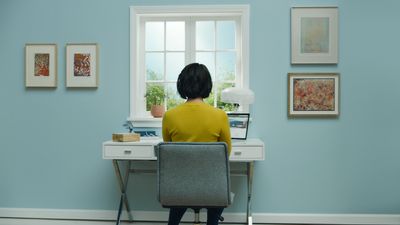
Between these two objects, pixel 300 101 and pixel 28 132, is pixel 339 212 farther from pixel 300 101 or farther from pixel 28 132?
pixel 28 132

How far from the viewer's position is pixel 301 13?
3861mm

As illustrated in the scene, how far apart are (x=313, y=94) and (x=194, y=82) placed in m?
1.76

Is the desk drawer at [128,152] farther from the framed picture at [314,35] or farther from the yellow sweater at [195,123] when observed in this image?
the framed picture at [314,35]

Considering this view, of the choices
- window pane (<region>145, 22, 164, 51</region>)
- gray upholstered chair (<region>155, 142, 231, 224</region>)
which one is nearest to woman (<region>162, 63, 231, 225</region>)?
gray upholstered chair (<region>155, 142, 231, 224</region>)

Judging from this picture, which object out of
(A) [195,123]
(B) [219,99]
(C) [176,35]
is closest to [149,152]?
(B) [219,99]

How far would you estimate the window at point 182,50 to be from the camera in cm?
410

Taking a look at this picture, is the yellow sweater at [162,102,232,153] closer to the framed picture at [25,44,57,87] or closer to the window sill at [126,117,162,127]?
the window sill at [126,117,162,127]

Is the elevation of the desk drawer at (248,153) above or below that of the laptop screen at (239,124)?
below

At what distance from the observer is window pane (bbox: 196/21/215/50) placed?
4.13 meters

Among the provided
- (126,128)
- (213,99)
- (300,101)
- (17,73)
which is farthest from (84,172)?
(300,101)

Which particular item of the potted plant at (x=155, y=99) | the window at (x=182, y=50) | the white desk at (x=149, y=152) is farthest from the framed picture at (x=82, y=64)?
the white desk at (x=149, y=152)

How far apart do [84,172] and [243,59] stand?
1883 mm

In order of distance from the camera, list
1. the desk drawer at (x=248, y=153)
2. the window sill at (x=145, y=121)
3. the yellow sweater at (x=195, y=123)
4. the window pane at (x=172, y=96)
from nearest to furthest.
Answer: the yellow sweater at (x=195, y=123) < the desk drawer at (x=248, y=153) < the window sill at (x=145, y=121) < the window pane at (x=172, y=96)

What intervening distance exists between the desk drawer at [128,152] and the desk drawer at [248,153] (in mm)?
685
